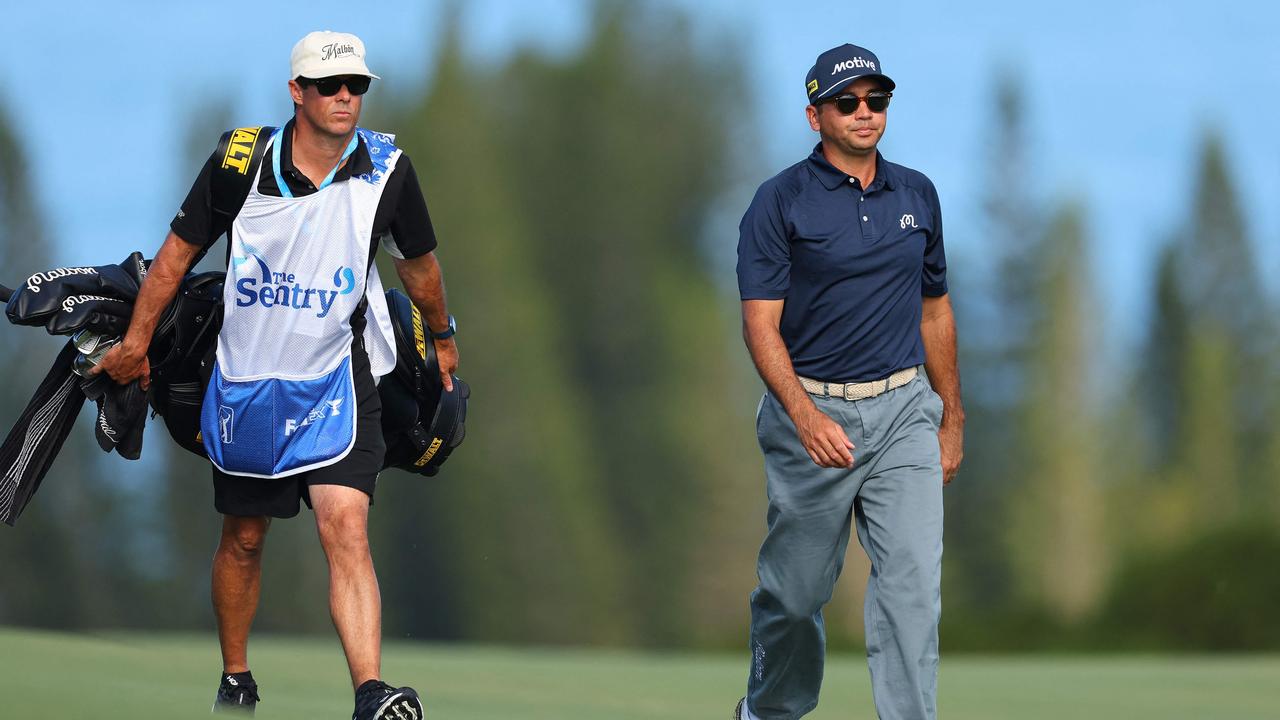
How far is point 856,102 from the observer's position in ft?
24.4

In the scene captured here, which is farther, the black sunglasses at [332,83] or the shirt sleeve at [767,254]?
the shirt sleeve at [767,254]

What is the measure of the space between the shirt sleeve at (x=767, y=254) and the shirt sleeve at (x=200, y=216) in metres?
1.96

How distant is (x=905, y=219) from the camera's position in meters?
7.45

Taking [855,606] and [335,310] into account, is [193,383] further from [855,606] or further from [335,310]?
[855,606]

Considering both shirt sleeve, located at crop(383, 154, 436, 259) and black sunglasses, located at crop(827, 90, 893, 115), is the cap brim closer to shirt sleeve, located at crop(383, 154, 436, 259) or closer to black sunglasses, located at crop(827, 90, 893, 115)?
black sunglasses, located at crop(827, 90, 893, 115)

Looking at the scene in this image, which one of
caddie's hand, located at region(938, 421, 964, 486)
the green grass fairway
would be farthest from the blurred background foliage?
caddie's hand, located at region(938, 421, 964, 486)

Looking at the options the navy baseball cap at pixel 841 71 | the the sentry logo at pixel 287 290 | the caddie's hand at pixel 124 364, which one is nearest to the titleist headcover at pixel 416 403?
the the sentry logo at pixel 287 290

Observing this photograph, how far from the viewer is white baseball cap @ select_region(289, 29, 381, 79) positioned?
7.06 m

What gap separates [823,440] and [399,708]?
182 centimetres

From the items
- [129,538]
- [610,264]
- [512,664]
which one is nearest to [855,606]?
[610,264]

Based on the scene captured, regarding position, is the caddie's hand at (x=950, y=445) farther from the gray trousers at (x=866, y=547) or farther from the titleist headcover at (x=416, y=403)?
the titleist headcover at (x=416, y=403)

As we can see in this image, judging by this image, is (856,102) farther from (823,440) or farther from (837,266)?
(823,440)

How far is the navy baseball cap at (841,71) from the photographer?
7.41 metres

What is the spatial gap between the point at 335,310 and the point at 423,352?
77 cm
